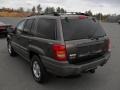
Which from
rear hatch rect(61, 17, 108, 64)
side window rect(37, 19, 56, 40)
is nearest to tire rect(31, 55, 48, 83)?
side window rect(37, 19, 56, 40)

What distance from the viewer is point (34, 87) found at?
4910 millimetres

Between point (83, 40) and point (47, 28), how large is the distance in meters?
0.94

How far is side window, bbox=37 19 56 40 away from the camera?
457cm

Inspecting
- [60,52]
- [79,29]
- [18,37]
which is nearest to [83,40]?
[79,29]

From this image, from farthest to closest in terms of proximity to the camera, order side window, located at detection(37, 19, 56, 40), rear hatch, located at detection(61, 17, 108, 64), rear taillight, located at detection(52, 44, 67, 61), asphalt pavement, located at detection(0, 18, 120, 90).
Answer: asphalt pavement, located at detection(0, 18, 120, 90), side window, located at detection(37, 19, 56, 40), rear hatch, located at detection(61, 17, 108, 64), rear taillight, located at detection(52, 44, 67, 61)

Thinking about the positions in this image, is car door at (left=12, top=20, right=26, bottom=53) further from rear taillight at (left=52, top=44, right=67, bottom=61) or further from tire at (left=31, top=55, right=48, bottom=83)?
rear taillight at (left=52, top=44, right=67, bottom=61)

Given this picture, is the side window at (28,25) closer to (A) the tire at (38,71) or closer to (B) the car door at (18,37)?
(B) the car door at (18,37)

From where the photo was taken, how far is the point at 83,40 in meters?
4.55

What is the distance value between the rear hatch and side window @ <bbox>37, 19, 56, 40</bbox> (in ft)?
0.91

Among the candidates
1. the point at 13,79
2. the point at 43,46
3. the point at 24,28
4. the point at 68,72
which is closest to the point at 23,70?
the point at 13,79

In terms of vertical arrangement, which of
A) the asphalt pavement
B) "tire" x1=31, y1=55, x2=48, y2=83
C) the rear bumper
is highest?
the rear bumper

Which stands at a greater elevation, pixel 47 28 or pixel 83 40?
pixel 47 28

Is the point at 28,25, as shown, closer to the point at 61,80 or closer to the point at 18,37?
the point at 18,37

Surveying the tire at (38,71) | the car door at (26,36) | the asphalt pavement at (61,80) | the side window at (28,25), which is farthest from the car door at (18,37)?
the tire at (38,71)
